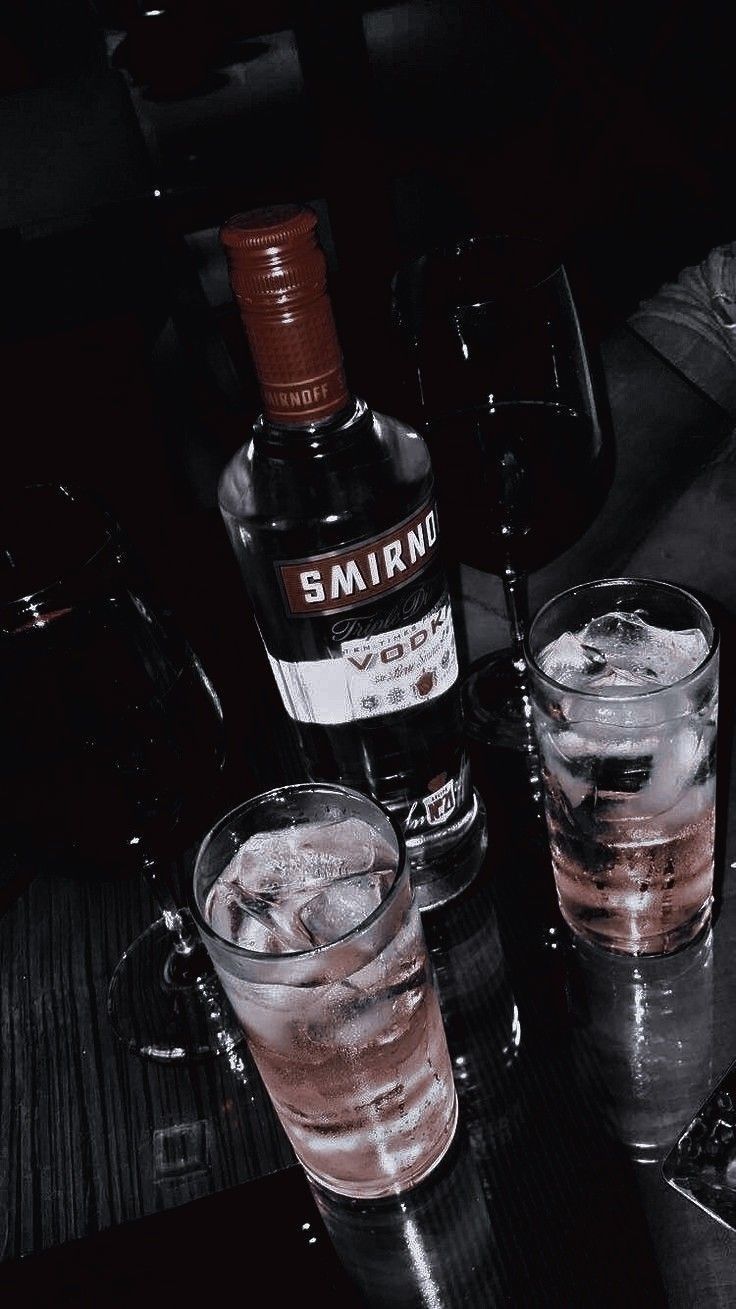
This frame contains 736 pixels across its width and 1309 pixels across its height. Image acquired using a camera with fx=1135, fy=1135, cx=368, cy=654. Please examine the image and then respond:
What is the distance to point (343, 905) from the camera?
50 cm

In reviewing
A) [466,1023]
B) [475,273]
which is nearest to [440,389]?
[475,273]

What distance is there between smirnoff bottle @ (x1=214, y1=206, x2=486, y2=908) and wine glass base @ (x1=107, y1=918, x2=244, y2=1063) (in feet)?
0.55

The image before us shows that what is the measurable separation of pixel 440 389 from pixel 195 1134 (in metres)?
0.43

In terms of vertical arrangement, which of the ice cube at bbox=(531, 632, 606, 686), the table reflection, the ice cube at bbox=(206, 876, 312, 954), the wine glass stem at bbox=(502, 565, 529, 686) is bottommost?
the table reflection

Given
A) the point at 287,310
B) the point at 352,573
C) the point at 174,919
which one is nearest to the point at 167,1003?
the point at 174,919

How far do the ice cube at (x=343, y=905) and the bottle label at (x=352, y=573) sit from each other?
0.15m

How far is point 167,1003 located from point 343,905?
0.23 metres

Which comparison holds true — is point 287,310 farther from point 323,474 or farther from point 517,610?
point 517,610

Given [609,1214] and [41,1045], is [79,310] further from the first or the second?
[609,1214]

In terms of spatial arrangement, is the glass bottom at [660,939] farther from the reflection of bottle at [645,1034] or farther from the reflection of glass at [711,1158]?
the reflection of glass at [711,1158]

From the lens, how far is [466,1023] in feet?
2.02

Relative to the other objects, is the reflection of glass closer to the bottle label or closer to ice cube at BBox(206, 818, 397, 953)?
ice cube at BBox(206, 818, 397, 953)

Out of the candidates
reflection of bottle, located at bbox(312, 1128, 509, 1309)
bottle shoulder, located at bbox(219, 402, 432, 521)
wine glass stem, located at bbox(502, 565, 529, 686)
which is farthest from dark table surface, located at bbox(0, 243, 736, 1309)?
bottle shoulder, located at bbox(219, 402, 432, 521)

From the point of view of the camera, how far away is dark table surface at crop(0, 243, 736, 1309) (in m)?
0.51
